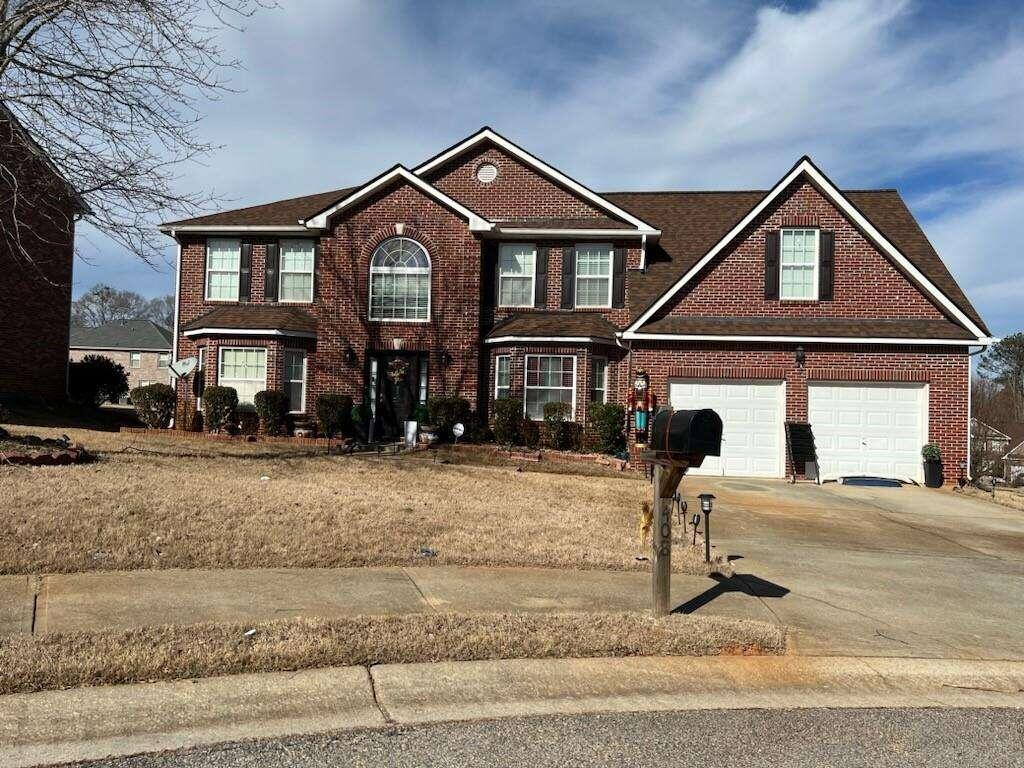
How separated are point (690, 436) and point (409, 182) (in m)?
15.1

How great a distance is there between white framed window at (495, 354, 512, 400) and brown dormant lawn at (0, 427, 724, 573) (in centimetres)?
486

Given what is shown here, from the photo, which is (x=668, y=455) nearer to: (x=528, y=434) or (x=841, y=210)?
(x=528, y=434)

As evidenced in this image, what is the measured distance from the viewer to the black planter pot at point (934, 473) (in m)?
16.0

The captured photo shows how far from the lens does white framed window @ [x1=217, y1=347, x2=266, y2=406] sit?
19.0m

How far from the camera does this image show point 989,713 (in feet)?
14.7

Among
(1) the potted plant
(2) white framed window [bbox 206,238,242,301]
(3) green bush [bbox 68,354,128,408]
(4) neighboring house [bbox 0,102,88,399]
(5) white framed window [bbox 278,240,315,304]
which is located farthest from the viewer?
(3) green bush [bbox 68,354,128,408]

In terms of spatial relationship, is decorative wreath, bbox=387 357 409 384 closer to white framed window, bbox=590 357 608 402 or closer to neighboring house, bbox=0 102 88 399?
white framed window, bbox=590 357 608 402

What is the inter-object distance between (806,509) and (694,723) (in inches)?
350

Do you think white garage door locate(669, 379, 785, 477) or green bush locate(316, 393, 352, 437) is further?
green bush locate(316, 393, 352, 437)

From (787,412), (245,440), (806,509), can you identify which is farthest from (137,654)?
(787,412)

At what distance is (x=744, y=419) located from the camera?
1698cm

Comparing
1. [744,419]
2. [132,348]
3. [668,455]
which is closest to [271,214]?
[744,419]

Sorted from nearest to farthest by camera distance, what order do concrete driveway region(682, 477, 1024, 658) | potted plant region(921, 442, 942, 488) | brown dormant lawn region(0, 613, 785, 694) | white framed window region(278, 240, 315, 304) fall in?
1. brown dormant lawn region(0, 613, 785, 694)
2. concrete driveway region(682, 477, 1024, 658)
3. potted plant region(921, 442, 942, 488)
4. white framed window region(278, 240, 315, 304)

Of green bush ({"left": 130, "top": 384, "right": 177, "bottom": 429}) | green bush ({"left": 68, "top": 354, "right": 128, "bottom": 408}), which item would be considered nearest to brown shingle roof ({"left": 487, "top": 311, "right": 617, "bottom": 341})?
green bush ({"left": 130, "top": 384, "right": 177, "bottom": 429})
